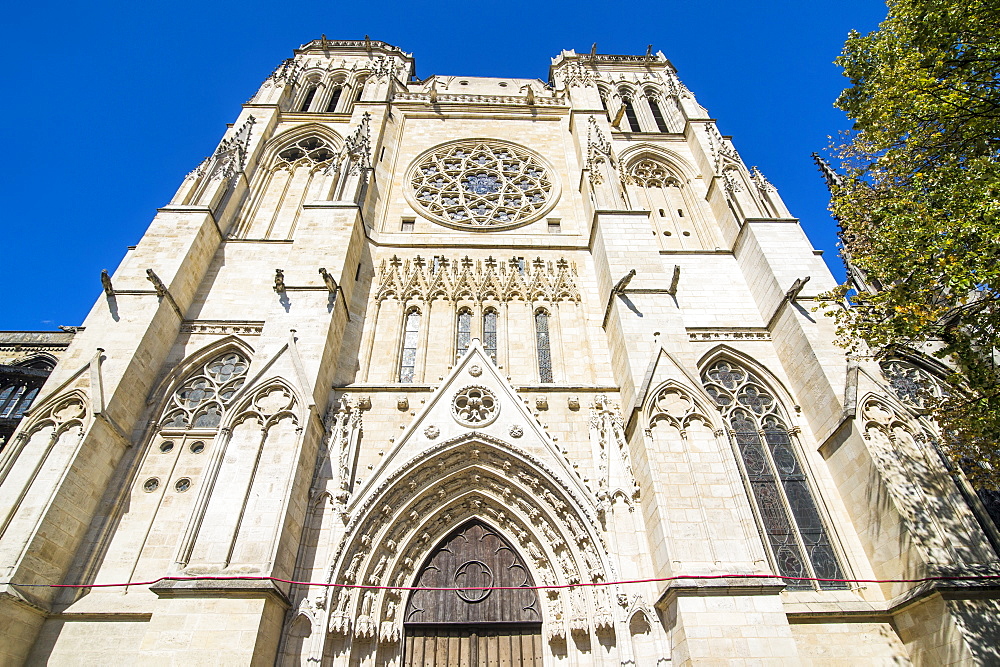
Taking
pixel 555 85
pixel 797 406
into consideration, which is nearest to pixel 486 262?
pixel 797 406

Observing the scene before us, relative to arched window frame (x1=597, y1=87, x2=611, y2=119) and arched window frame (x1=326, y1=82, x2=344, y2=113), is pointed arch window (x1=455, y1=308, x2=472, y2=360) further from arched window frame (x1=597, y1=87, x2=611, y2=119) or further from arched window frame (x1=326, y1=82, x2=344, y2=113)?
arched window frame (x1=597, y1=87, x2=611, y2=119)

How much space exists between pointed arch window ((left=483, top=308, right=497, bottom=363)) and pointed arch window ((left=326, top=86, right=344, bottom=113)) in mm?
9938

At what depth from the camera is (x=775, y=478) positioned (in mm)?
8539

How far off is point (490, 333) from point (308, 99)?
469 inches

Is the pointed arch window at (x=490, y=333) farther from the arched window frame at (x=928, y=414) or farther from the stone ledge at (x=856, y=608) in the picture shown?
the arched window frame at (x=928, y=414)

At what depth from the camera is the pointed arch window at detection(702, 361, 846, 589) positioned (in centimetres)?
775

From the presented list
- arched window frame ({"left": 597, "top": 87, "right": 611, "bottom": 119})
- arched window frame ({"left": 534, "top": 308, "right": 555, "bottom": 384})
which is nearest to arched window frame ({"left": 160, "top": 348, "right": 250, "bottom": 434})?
arched window frame ({"left": 534, "top": 308, "right": 555, "bottom": 384})

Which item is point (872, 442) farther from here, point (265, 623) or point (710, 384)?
point (265, 623)

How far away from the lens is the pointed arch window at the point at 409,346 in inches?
388

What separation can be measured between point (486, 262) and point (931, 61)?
7761mm

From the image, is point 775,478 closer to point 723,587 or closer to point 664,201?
Answer: point 723,587

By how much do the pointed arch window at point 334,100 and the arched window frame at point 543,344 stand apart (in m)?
10.5

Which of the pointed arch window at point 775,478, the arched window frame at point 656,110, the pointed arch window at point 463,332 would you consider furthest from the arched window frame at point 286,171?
the arched window frame at point 656,110

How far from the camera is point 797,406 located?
30.5ft
